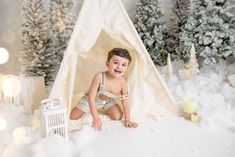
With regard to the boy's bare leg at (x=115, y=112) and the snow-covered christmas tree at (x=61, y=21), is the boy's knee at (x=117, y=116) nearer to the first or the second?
the boy's bare leg at (x=115, y=112)

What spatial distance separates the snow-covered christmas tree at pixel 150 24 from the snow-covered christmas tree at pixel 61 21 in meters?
0.48

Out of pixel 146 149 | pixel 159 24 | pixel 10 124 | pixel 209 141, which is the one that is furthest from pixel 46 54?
pixel 209 141

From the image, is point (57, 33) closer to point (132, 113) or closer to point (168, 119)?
point (132, 113)

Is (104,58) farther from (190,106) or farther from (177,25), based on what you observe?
(177,25)

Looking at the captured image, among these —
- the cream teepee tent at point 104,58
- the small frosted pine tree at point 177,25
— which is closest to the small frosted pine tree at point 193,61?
the small frosted pine tree at point 177,25

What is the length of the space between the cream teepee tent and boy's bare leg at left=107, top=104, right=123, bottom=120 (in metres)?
0.09

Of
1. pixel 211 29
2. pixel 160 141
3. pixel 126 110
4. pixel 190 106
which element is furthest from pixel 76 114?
pixel 211 29

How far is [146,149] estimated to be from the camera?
188 cm

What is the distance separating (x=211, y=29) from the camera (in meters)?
2.60

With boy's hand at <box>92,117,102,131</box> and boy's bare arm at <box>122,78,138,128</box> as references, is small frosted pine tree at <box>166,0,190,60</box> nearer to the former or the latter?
boy's bare arm at <box>122,78,138,128</box>

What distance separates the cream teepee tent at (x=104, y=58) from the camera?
2045mm

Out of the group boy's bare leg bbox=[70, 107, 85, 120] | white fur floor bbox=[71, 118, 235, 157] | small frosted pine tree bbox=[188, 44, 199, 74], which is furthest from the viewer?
small frosted pine tree bbox=[188, 44, 199, 74]

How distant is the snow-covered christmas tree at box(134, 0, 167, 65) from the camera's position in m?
2.70

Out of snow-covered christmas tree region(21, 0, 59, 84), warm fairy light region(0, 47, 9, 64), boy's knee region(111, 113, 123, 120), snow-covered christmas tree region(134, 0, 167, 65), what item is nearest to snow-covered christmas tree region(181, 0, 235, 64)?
snow-covered christmas tree region(134, 0, 167, 65)
